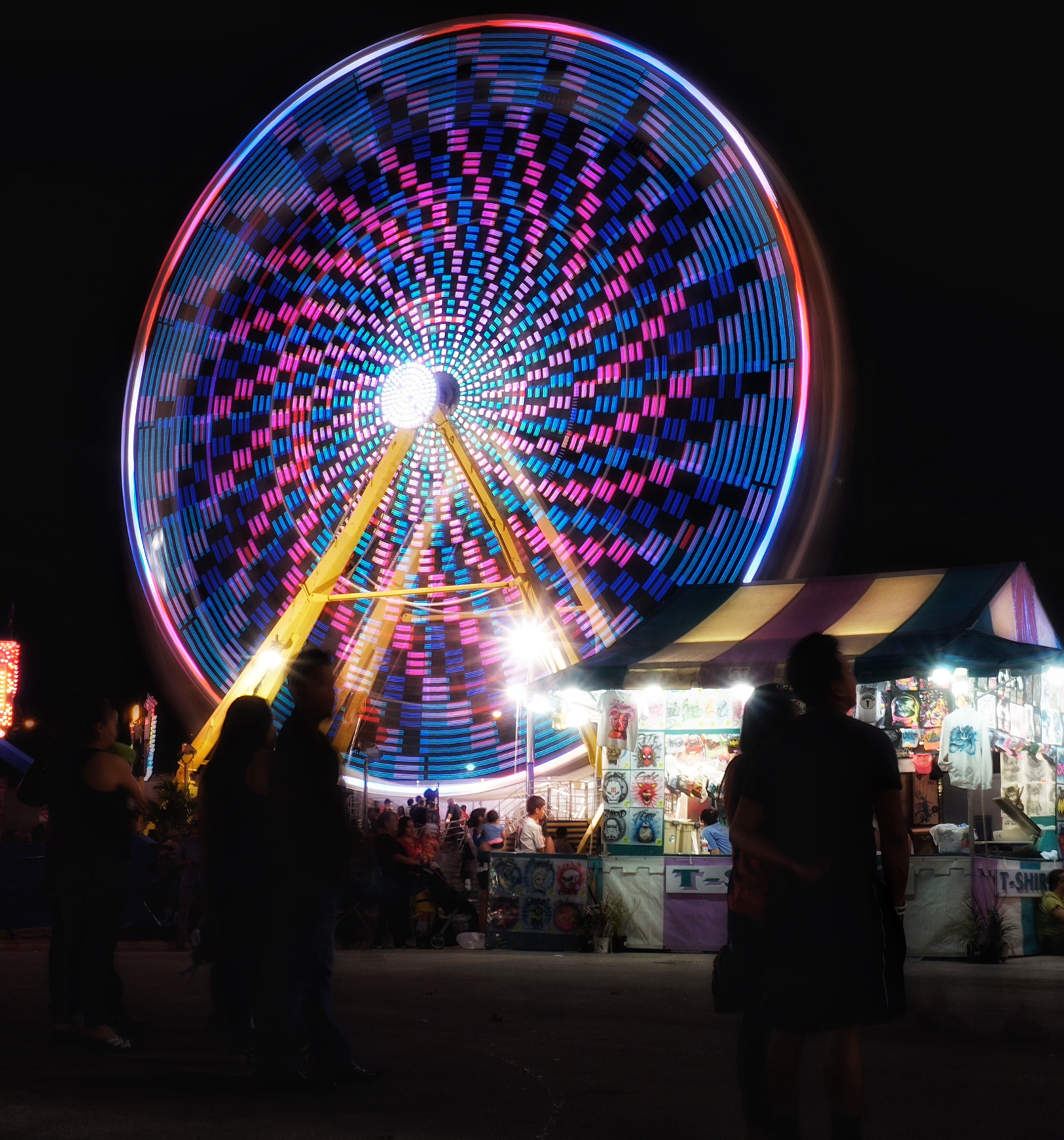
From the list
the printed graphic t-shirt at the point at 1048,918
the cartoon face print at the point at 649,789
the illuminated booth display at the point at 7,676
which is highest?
the illuminated booth display at the point at 7,676

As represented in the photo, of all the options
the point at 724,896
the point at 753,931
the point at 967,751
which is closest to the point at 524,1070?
the point at 753,931

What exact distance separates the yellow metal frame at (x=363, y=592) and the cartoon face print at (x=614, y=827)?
4.50m

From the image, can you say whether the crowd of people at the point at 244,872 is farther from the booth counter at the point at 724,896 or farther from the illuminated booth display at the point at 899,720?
the booth counter at the point at 724,896

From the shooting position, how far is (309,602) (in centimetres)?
1798

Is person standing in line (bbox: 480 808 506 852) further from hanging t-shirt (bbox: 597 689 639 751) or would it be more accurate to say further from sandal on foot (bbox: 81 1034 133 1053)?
sandal on foot (bbox: 81 1034 133 1053)

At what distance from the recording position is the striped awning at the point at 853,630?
10008 millimetres

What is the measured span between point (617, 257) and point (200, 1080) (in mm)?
13210

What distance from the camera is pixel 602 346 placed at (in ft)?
54.0

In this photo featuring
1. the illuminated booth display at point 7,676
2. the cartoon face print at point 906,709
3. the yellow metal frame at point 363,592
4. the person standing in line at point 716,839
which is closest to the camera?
the person standing in line at point 716,839

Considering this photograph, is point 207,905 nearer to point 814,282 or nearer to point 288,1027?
point 288,1027

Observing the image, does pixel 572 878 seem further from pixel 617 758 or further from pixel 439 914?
pixel 439 914

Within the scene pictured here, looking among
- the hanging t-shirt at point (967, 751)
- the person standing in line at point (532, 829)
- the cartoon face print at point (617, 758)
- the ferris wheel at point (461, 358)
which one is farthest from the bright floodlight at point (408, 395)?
the hanging t-shirt at point (967, 751)

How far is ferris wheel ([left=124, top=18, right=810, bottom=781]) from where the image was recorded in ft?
50.3

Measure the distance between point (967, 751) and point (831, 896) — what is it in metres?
8.10
